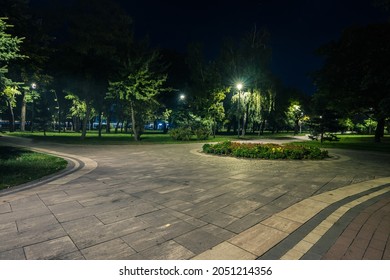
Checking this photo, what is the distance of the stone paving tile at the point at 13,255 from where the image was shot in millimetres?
3139

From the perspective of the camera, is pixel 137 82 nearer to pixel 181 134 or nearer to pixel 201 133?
pixel 181 134

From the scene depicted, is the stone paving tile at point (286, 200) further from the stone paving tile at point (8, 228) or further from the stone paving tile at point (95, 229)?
the stone paving tile at point (8, 228)

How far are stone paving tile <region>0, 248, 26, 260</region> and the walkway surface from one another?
0.02 m

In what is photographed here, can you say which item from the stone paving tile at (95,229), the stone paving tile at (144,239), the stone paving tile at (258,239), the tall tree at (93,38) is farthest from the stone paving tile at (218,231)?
the tall tree at (93,38)

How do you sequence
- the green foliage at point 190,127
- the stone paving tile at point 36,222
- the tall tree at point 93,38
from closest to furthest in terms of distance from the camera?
the stone paving tile at point 36,222 → the tall tree at point 93,38 → the green foliage at point 190,127

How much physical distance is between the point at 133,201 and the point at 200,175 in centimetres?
336

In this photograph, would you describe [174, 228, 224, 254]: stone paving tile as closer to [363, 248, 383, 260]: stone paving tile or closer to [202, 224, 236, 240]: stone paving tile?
[202, 224, 236, 240]: stone paving tile

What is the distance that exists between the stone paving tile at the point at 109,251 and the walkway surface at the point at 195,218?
15 mm

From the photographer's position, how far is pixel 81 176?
8055 mm

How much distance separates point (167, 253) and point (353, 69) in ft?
68.9

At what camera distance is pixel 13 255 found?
320 cm

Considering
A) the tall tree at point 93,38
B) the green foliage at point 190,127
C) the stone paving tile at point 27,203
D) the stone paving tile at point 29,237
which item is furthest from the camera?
the green foliage at point 190,127
